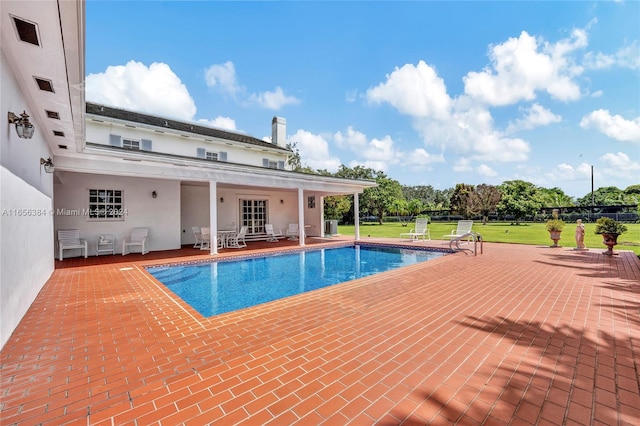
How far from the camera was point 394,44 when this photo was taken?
15.9 meters

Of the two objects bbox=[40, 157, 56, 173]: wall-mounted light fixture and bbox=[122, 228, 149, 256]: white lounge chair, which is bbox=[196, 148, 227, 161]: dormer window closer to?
bbox=[122, 228, 149, 256]: white lounge chair

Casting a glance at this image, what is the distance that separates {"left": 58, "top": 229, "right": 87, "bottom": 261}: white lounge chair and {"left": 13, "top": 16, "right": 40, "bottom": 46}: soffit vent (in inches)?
342

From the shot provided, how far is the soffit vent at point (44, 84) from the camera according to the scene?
3928 mm

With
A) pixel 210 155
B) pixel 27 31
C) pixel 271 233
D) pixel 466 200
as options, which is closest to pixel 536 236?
pixel 271 233

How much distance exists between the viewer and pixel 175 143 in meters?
15.3

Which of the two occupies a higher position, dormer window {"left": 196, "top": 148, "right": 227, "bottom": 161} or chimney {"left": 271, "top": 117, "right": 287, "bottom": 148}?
chimney {"left": 271, "top": 117, "right": 287, "bottom": 148}

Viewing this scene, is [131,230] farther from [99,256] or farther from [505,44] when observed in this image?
[505,44]

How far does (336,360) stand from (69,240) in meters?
11.3

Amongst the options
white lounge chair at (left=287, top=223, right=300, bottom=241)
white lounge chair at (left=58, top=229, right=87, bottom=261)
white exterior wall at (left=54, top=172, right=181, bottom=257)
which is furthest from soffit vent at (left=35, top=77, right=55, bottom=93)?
white lounge chair at (left=287, top=223, right=300, bottom=241)

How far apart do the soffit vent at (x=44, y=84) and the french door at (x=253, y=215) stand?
11648mm

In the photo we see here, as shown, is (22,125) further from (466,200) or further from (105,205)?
(466,200)

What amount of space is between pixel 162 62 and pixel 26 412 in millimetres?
20544

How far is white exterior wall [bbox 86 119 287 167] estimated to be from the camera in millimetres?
13219

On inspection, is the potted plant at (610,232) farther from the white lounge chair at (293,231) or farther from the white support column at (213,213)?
the white support column at (213,213)
